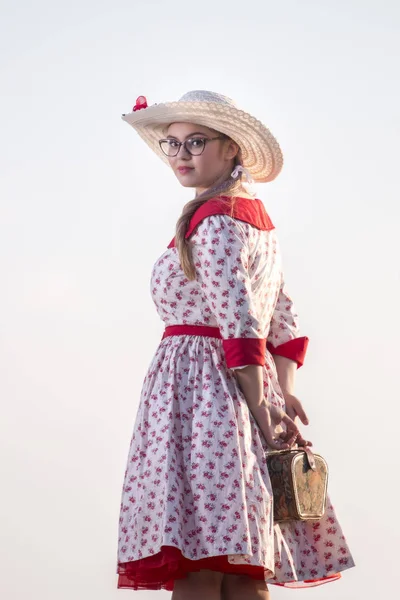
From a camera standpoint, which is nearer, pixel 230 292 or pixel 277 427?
pixel 230 292

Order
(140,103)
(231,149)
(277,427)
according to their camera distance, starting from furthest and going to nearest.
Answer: (140,103) < (231,149) < (277,427)

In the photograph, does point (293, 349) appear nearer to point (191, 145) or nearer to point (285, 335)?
point (285, 335)

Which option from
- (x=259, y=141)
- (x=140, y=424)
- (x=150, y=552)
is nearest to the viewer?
(x=150, y=552)

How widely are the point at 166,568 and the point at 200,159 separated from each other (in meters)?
1.06

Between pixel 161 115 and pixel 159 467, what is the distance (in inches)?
39.1

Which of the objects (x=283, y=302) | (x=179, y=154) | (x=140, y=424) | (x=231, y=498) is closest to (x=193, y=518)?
(x=231, y=498)

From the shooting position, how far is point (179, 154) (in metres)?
3.06

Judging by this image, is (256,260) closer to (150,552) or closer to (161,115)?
(161,115)

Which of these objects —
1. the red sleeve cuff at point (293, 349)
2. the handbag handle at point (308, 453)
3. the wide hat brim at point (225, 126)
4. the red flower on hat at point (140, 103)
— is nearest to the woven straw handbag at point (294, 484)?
the handbag handle at point (308, 453)

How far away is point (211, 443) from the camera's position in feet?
9.21

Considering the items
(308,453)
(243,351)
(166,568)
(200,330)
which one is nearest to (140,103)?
(200,330)

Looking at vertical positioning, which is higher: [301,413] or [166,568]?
[301,413]

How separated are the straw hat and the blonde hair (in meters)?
0.14

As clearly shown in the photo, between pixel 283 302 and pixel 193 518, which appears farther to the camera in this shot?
pixel 283 302
